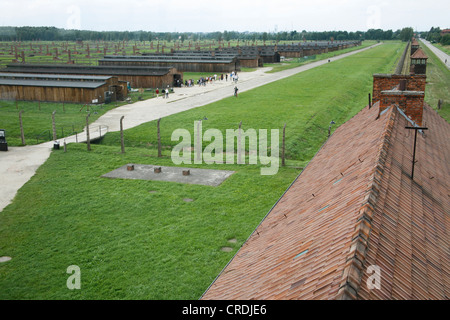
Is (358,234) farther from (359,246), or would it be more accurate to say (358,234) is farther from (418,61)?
(418,61)

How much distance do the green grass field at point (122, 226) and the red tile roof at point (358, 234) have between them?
4.73m

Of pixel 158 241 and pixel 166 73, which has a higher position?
pixel 166 73

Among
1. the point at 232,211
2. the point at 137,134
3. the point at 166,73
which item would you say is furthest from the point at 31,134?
the point at 166,73

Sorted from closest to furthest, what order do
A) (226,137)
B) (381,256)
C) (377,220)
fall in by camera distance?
(381,256) < (377,220) < (226,137)

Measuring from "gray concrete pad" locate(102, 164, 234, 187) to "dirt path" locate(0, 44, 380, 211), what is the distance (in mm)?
4702

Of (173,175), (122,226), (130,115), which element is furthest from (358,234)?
(130,115)

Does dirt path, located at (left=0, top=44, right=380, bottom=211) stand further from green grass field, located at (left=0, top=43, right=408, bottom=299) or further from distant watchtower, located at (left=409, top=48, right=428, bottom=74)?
distant watchtower, located at (left=409, top=48, right=428, bottom=74)

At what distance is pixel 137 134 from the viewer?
33.2 m

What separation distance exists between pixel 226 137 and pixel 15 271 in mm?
19741

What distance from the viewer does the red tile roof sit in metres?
5.57

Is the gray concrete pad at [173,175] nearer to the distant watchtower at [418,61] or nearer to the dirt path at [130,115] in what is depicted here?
the dirt path at [130,115]

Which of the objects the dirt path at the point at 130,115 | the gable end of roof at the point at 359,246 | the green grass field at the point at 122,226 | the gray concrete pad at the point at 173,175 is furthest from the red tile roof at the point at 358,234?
the dirt path at the point at 130,115
